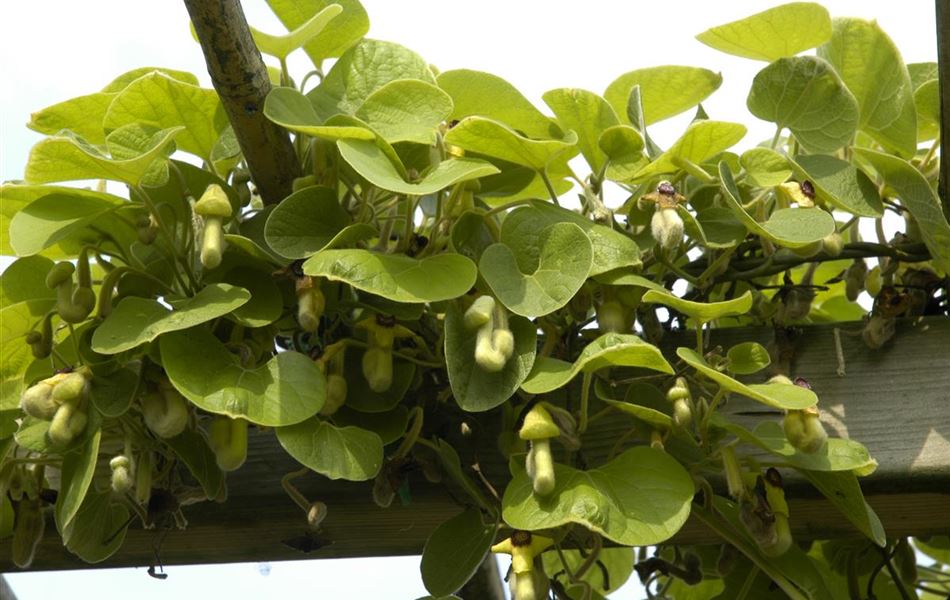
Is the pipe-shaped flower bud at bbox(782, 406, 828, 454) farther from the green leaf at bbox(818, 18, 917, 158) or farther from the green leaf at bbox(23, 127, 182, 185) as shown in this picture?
the green leaf at bbox(23, 127, 182, 185)

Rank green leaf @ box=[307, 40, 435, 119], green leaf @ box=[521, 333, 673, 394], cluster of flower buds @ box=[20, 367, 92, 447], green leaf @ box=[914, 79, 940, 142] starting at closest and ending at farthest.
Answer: green leaf @ box=[521, 333, 673, 394] → cluster of flower buds @ box=[20, 367, 92, 447] → green leaf @ box=[307, 40, 435, 119] → green leaf @ box=[914, 79, 940, 142]

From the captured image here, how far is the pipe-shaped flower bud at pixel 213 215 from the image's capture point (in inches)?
42.8

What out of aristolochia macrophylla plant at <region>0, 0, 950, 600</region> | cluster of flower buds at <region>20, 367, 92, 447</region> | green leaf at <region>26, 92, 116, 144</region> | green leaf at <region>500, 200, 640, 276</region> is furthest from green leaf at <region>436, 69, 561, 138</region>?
cluster of flower buds at <region>20, 367, 92, 447</region>

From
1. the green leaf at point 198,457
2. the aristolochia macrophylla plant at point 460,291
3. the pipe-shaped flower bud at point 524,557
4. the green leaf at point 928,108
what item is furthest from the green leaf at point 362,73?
the green leaf at point 928,108

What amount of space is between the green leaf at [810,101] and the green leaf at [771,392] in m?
0.30

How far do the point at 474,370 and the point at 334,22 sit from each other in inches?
15.5

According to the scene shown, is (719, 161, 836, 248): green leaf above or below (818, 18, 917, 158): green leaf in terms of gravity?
below

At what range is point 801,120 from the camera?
123cm

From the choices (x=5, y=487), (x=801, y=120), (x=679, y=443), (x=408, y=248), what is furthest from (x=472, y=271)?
(x=5, y=487)

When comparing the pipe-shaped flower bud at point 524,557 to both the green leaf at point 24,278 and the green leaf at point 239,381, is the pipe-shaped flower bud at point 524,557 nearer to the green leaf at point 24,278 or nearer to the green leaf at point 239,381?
the green leaf at point 239,381

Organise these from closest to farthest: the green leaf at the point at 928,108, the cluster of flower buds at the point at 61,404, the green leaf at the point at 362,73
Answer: the cluster of flower buds at the point at 61,404
the green leaf at the point at 362,73
the green leaf at the point at 928,108

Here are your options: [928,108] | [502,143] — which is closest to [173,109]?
[502,143]

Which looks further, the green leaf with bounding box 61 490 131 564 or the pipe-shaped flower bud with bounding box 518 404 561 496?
the green leaf with bounding box 61 490 131 564

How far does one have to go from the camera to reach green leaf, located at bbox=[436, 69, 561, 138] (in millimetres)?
1211
